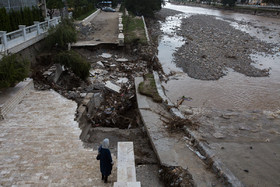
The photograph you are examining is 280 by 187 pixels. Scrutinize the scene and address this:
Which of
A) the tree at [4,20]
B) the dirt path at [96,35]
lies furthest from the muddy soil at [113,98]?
the tree at [4,20]

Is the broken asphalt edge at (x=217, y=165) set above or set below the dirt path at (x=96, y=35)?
below

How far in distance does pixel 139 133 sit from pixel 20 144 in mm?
3265

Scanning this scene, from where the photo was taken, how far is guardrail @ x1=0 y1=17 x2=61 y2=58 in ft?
26.0

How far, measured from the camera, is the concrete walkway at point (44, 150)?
409 centimetres

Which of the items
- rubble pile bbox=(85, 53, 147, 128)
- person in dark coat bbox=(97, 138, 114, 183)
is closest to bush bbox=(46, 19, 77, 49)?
rubble pile bbox=(85, 53, 147, 128)

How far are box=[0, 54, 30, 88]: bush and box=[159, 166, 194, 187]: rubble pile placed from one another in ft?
16.8

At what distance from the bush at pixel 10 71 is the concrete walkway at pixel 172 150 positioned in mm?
4039

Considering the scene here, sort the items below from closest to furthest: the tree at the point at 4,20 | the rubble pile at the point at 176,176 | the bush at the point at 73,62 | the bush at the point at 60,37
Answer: the rubble pile at the point at 176,176, the tree at the point at 4,20, the bush at the point at 73,62, the bush at the point at 60,37

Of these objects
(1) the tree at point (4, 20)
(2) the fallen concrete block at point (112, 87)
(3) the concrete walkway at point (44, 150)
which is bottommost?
(2) the fallen concrete block at point (112, 87)

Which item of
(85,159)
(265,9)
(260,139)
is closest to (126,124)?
(85,159)

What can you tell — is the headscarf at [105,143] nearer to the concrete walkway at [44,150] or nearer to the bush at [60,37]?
the concrete walkway at [44,150]

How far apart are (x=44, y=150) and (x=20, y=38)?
21.4 feet

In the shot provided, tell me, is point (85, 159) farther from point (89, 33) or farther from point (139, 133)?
point (89, 33)

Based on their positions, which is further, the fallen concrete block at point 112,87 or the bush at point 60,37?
the bush at point 60,37
